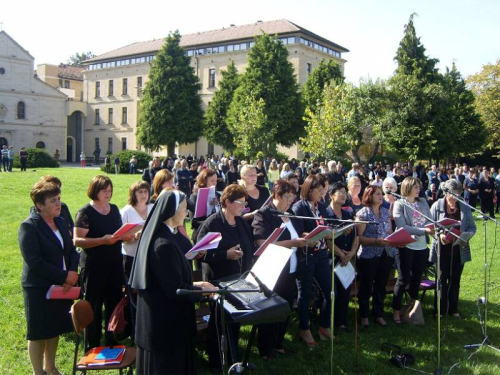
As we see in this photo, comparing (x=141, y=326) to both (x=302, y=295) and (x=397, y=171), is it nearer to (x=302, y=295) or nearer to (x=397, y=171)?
(x=302, y=295)

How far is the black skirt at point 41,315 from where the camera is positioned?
15.1 feet

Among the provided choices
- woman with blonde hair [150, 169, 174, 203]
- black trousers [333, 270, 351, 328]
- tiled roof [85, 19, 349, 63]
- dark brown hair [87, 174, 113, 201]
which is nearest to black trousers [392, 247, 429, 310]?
black trousers [333, 270, 351, 328]

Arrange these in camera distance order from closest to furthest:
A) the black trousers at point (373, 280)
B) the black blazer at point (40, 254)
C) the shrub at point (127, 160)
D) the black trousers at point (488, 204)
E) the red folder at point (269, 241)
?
1. the black blazer at point (40, 254)
2. the red folder at point (269, 241)
3. the black trousers at point (373, 280)
4. the black trousers at point (488, 204)
5. the shrub at point (127, 160)

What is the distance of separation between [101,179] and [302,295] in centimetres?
287

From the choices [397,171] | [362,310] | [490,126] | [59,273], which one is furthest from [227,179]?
[490,126]

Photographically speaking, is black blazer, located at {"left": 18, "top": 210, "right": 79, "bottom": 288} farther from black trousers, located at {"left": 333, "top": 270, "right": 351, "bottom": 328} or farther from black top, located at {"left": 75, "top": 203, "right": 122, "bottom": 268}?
black trousers, located at {"left": 333, "top": 270, "right": 351, "bottom": 328}

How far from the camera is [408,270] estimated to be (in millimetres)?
6934

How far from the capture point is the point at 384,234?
668 centimetres

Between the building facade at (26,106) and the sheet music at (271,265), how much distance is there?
5627 cm

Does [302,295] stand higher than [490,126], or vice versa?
[490,126]

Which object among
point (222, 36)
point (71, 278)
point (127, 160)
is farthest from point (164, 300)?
point (222, 36)

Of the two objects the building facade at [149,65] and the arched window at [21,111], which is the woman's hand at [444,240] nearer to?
the building facade at [149,65]

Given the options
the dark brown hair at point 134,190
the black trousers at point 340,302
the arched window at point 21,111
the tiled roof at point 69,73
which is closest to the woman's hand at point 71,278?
the dark brown hair at point 134,190

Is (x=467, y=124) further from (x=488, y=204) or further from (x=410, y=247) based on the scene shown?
(x=410, y=247)
